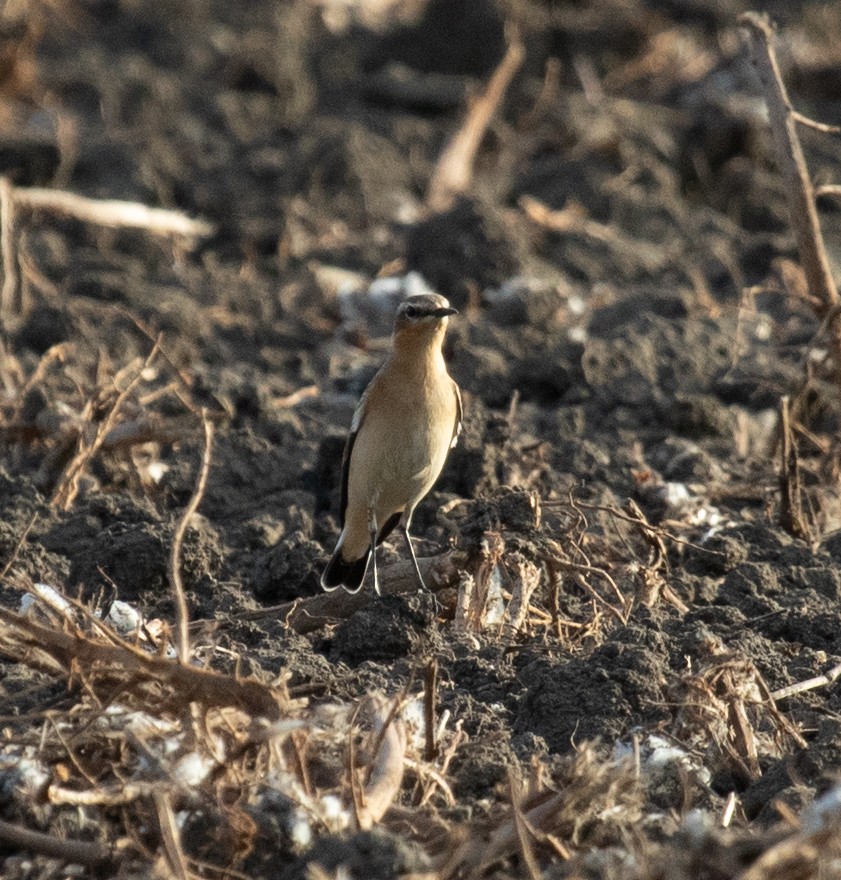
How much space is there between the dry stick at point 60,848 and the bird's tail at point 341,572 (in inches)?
93.5

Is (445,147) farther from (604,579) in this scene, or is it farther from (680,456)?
(604,579)

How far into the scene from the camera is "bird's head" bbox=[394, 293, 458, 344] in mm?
7254

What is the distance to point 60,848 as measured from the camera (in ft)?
15.3

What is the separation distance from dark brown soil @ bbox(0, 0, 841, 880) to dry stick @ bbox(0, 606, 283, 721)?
20cm

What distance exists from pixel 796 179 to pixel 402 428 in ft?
7.39

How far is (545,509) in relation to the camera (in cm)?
724

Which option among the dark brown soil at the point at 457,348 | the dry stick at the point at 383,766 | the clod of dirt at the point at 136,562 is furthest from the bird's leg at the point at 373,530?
the dry stick at the point at 383,766

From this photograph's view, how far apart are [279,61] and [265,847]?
11757mm

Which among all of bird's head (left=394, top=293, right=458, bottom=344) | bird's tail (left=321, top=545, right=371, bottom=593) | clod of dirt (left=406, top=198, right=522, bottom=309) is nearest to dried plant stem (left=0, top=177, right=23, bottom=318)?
clod of dirt (left=406, top=198, right=522, bottom=309)

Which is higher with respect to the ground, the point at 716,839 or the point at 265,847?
the point at 716,839

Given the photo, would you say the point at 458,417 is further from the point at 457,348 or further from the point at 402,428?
the point at 457,348

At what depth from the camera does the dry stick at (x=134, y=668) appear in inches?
188

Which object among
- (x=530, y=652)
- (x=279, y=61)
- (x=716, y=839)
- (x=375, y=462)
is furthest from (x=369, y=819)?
(x=279, y=61)

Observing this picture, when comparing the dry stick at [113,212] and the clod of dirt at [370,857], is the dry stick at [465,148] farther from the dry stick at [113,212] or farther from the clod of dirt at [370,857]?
the clod of dirt at [370,857]
